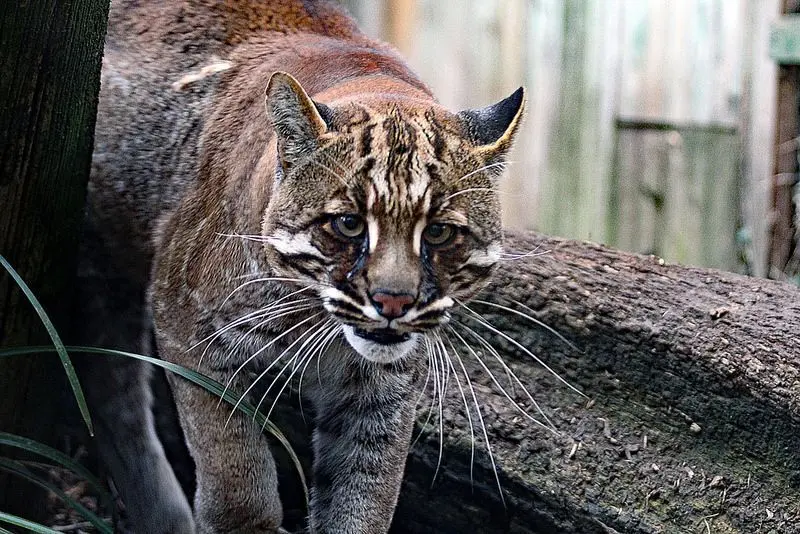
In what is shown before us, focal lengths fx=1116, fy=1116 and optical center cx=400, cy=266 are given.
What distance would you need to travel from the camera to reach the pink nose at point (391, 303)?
3.54 m

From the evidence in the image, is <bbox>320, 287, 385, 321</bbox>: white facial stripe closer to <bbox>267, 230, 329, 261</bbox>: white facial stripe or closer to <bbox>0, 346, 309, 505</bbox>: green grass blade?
<bbox>267, 230, 329, 261</bbox>: white facial stripe

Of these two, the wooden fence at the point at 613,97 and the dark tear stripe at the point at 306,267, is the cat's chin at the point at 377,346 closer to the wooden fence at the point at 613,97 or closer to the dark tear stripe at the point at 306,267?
the dark tear stripe at the point at 306,267

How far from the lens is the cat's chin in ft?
→ 12.2

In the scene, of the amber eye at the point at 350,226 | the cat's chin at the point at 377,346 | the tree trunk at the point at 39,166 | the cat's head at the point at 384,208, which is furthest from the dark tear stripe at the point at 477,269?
the tree trunk at the point at 39,166

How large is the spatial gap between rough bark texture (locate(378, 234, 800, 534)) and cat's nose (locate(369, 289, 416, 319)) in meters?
1.26

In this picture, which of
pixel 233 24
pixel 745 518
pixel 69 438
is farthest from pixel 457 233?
pixel 69 438

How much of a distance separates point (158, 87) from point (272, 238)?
168 cm

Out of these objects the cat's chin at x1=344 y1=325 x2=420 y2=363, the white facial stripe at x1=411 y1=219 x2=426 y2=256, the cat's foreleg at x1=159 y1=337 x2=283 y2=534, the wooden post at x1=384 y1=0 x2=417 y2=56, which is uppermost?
the wooden post at x1=384 y1=0 x2=417 y2=56

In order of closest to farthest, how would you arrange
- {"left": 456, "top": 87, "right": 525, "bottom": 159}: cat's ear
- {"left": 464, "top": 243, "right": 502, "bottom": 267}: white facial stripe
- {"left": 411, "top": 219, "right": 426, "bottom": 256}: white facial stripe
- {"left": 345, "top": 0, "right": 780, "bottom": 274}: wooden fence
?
{"left": 411, "top": 219, "right": 426, "bottom": 256}: white facial stripe, {"left": 464, "top": 243, "right": 502, "bottom": 267}: white facial stripe, {"left": 456, "top": 87, "right": 525, "bottom": 159}: cat's ear, {"left": 345, "top": 0, "right": 780, "bottom": 274}: wooden fence

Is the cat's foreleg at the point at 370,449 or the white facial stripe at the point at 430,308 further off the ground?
the white facial stripe at the point at 430,308

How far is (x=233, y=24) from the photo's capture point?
527 centimetres

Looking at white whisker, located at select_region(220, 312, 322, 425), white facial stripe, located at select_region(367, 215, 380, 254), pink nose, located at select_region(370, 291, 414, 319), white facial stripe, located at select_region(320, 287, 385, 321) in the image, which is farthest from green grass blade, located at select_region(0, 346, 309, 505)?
white facial stripe, located at select_region(367, 215, 380, 254)

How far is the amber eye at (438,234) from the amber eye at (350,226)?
210 millimetres

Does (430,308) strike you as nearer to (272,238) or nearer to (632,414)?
(272,238)
